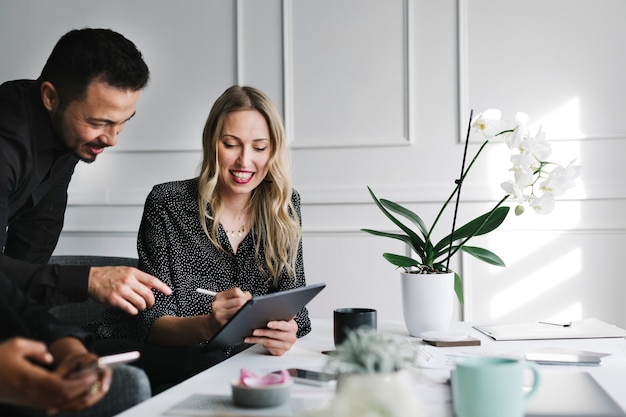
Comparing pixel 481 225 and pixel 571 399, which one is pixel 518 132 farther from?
pixel 571 399

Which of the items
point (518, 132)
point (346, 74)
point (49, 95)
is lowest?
point (518, 132)

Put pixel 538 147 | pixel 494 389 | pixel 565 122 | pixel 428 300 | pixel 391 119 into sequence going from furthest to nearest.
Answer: pixel 391 119 → pixel 565 122 → pixel 428 300 → pixel 538 147 → pixel 494 389

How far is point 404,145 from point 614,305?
1.05m

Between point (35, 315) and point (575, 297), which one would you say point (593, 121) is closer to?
point (575, 297)

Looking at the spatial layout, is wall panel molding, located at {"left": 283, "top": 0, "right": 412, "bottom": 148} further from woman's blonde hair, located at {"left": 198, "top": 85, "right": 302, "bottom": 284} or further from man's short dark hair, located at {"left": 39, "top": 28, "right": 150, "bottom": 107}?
man's short dark hair, located at {"left": 39, "top": 28, "right": 150, "bottom": 107}

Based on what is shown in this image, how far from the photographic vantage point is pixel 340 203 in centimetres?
286

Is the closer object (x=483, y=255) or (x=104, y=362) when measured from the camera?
(x=104, y=362)

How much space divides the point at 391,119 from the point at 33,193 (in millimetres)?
1483

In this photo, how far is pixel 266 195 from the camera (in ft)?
6.87

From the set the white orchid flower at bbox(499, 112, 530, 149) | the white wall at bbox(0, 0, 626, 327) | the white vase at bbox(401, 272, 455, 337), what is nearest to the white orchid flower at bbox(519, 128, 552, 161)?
the white orchid flower at bbox(499, 112, 530, 149)

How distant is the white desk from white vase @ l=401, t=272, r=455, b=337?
6 cm

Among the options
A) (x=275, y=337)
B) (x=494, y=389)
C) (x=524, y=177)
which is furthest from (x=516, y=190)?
(x=494, y=389)

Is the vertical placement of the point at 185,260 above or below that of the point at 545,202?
below

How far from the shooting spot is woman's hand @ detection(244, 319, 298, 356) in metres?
1.48
